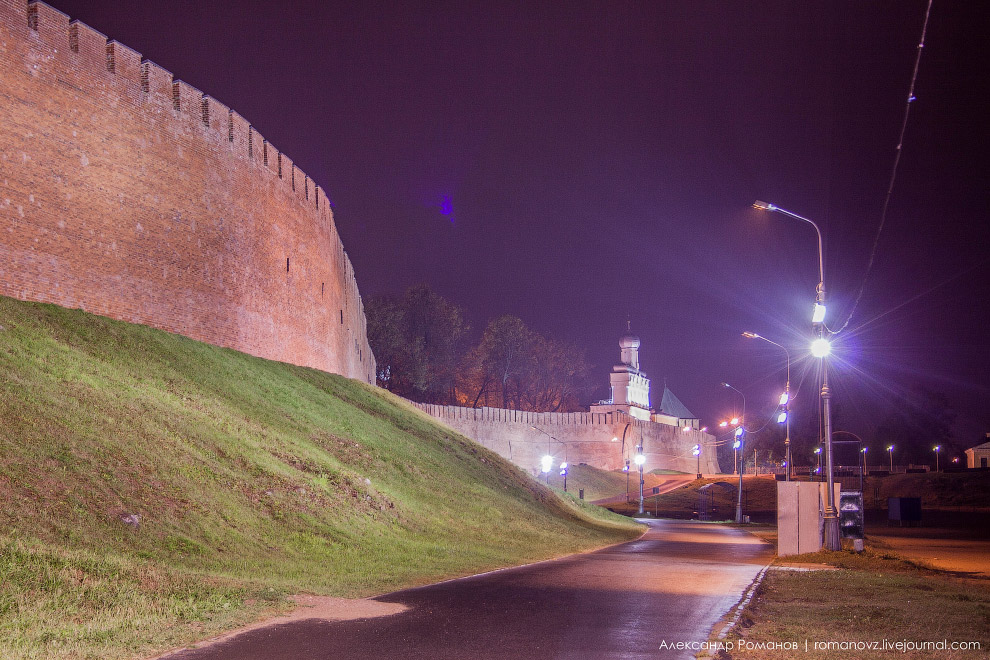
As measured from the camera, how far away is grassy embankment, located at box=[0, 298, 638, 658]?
7.75 metres

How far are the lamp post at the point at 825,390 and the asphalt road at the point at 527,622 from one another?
3945 mm

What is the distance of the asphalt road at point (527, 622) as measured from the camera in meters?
6.82

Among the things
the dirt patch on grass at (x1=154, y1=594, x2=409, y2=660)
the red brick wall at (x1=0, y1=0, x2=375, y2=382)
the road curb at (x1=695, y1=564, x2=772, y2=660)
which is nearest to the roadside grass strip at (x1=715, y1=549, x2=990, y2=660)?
the road curb at (x1=695, y1=564, x2=772, y2=660)

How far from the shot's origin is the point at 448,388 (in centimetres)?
7694

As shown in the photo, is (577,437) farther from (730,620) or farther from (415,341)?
(730,620)

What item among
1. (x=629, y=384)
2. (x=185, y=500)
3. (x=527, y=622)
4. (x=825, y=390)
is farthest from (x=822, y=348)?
(x=629, y=384)

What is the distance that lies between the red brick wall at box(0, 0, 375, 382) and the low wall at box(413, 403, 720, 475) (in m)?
35.0

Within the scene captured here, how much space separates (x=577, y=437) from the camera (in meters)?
82.9

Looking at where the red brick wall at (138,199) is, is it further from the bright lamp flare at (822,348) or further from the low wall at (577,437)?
the low wall at (577,437)

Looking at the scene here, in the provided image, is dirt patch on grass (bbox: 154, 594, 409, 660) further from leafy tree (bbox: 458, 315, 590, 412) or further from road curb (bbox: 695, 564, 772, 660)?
leafy tree (bbox: 458, 315, 590, 412)

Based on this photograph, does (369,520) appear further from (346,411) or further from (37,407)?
(346,411)

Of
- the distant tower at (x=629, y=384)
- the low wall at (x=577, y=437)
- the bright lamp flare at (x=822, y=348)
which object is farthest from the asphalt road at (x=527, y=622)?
the distant tower at (x=629, y=384)

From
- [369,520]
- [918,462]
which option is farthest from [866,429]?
[369,520]

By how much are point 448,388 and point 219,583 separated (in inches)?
2665
